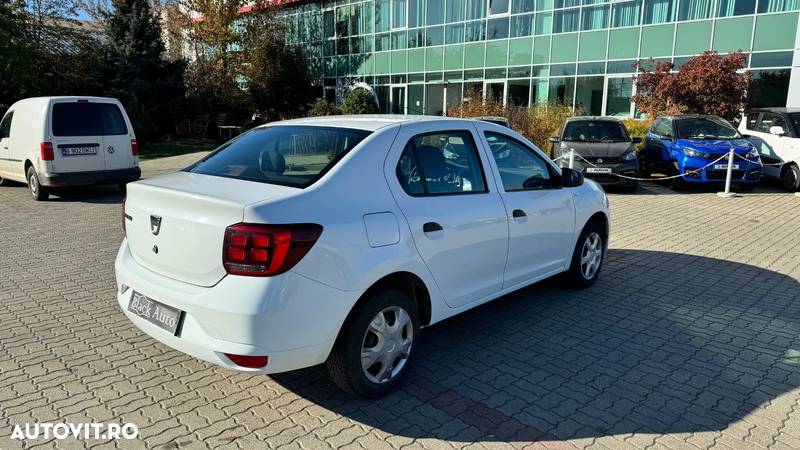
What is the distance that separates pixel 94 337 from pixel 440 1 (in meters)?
26.3

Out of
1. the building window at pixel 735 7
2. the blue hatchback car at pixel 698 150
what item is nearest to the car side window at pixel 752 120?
the blue hatchback car at pixel 698 150

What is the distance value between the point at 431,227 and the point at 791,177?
12.9 metres

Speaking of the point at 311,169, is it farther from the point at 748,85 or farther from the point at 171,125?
the point at 171,125

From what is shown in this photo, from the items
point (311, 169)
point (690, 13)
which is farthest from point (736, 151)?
point (311, 169)

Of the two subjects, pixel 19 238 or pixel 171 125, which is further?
pixel 171 125

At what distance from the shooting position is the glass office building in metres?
18.8

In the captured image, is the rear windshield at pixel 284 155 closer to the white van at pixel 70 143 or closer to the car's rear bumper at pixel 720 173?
the white van at pixel 70 143

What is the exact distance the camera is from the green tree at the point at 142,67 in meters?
24.9

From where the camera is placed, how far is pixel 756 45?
18.7 metres

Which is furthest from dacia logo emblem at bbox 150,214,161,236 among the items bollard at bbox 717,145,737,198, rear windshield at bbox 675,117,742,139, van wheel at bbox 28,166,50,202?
rear windshield at bbox 675,117,742,139

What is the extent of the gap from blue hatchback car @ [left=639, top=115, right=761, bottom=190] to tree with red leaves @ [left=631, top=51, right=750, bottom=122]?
3517 millimetres

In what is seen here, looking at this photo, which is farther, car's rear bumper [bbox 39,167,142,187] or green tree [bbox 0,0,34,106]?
green tree [bbox 0,0,34,106]

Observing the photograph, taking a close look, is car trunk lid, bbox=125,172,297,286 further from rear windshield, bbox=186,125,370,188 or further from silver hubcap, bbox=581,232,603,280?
silver hubcap, bbox=581,232,603,280

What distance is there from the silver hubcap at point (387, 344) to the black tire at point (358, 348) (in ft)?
0.06
